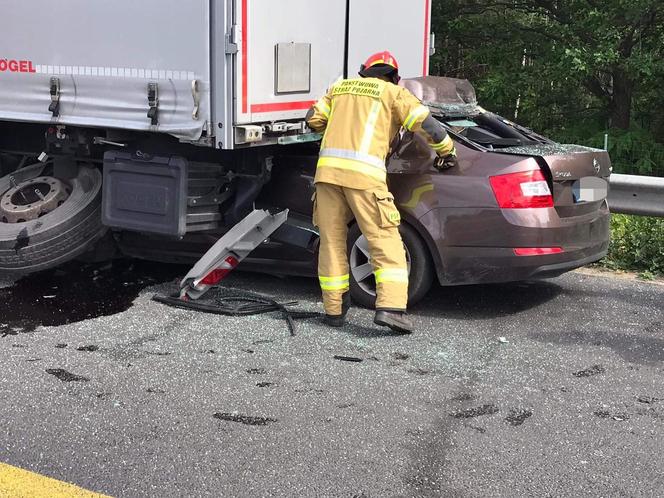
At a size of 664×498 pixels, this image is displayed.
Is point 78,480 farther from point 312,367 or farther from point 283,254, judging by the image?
point 283,254

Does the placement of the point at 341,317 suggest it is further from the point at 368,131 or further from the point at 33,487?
the point at 33,487

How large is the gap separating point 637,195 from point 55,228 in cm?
434

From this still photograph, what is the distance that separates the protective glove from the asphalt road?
3.24 ft

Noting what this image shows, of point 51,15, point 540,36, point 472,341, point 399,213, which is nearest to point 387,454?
point 472,341

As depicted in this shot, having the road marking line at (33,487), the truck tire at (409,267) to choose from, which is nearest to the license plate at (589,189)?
the truck tire at (409,267)

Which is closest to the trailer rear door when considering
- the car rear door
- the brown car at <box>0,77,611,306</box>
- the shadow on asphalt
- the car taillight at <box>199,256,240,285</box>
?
the car rear door

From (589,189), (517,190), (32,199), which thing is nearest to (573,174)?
(589,189)

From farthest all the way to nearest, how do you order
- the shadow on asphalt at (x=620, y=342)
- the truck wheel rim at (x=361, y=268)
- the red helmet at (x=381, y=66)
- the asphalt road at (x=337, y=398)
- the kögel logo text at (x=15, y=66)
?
the kögel logo text at (x=15, y=66) → the truck wheel rim at (x=361, y=268) → the red helmet at (x=381, y=66) → the shadow on asphalt at (x=620, y=342) → the asphalt road at (x=337, y=398)

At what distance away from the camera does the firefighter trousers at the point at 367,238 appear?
4777mm

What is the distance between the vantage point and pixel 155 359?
14.2 feet

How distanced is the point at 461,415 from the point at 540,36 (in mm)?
7911

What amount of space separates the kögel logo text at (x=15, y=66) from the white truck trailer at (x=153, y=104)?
12 millimetres

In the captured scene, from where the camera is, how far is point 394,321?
4.76 meters

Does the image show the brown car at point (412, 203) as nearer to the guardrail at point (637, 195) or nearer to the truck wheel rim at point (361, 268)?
the truck wheel rim at point (361, 268)
